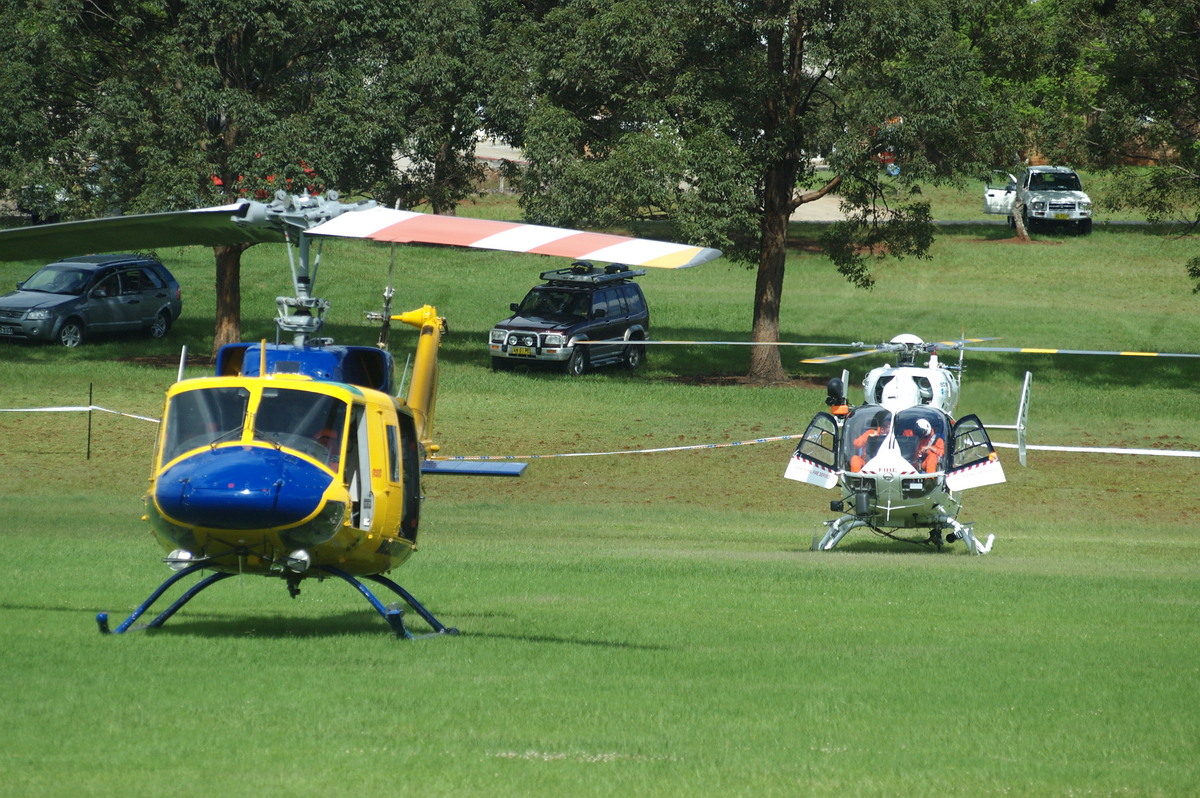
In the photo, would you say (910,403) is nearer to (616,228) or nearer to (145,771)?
(145,771)

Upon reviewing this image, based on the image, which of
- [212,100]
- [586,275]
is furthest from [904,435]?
[212,100]

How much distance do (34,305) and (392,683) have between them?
993 inches

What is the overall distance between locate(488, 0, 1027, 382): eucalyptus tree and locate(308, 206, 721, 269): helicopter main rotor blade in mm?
20479

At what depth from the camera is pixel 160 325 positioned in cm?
3319

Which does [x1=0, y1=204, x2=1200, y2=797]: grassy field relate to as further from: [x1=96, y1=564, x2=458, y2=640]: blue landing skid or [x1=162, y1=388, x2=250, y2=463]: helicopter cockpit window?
[x1=162, y1=388, x2=250, y2=463]: helicopter cockpit window

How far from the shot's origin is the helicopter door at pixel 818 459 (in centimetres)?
1659

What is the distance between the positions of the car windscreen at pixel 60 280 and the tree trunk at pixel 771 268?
1471 centimetres

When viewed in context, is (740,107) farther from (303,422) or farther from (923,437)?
(303,422)

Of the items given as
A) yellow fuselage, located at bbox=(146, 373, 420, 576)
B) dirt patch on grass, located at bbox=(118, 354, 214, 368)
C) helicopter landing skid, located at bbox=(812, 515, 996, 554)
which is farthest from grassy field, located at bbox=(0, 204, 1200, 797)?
dirt patch on grass, located at bbox=(118, 354, 214, 368)

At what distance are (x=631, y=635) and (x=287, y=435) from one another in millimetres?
2934

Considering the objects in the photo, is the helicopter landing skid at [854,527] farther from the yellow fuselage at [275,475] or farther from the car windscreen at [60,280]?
the car windscreen at [60,280]

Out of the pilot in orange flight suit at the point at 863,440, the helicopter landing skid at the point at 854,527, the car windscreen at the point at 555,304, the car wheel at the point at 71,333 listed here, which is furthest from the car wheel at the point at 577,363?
the pilot in orange flight suit at the point at 863,440

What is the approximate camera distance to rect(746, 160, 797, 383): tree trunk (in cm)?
3142

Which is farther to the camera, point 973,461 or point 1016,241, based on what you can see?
point 1016,241
